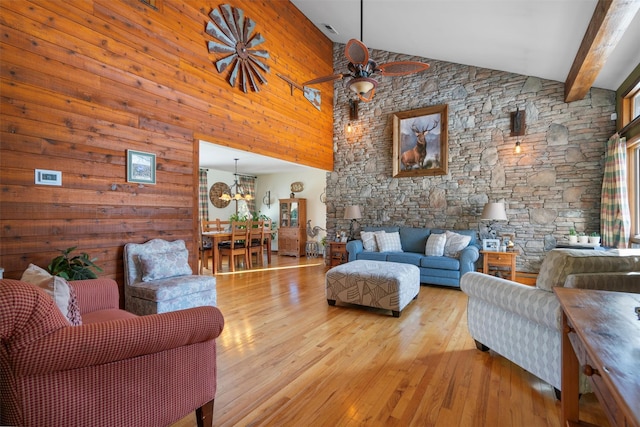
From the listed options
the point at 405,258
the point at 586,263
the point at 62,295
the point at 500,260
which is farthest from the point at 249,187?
the point at 586,263

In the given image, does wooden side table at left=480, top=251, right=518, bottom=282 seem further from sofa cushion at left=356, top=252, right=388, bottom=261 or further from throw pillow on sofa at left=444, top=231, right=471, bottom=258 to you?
sofa cushion at left=356, top=252, right=388, bottom=261

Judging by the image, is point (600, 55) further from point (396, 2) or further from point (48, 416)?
point (48, 416)

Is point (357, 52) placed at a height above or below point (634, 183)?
above

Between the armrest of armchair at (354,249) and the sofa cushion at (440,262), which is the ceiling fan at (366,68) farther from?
the armrest of armchair at (354,249)

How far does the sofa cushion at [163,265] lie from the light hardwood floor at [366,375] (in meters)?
0.78

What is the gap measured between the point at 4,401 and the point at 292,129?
530cm

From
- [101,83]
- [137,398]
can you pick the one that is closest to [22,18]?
[101,83]

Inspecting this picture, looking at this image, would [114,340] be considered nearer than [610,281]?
Yes

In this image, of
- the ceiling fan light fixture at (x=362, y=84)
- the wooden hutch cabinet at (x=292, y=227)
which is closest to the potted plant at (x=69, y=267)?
the ceiling fan light fixture at (x=362, y=84)

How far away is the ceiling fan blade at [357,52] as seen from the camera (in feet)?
9.24

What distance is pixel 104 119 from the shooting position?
128 inches

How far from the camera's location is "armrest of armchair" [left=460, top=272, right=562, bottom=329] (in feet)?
6.18

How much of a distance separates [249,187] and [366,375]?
27.0 feet

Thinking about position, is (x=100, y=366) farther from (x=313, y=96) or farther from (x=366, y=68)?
(x=313, y=96)
